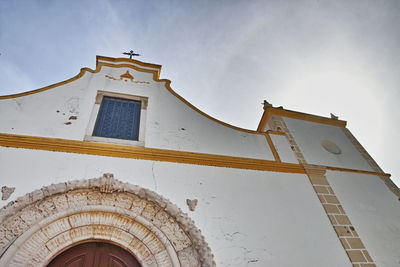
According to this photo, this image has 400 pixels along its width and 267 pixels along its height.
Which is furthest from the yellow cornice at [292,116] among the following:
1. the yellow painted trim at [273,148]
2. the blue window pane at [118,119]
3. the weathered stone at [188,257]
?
the weathered stone at [188,257]

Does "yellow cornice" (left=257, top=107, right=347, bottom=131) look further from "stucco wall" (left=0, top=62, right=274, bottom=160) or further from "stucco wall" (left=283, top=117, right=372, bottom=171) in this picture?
"stucco wall" (left=0, top=62, right=274, bottom=160)

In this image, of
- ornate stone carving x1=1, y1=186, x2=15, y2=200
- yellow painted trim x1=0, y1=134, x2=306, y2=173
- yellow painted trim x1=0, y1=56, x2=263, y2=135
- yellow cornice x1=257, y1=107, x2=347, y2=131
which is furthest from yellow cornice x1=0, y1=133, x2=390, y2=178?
yellow cornice x1=257, y1=107, x2=347, y2=131

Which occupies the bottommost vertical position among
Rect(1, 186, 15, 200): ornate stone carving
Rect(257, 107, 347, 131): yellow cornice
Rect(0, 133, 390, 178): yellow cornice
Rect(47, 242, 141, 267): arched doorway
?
Rect(47, 242, 141, 267): arched doorway

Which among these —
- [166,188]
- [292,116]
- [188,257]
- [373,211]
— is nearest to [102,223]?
[166,188]

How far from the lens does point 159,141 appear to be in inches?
187

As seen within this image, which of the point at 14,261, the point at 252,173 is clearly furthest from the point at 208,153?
the point at 14,261

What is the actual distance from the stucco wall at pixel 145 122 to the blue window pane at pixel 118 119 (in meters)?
0.22

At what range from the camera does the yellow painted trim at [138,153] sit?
400 cm

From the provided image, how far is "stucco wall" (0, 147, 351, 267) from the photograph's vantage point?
3600 mm

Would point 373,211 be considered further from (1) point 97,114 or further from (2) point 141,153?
(1) point 97,114

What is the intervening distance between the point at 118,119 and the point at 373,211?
5203mm

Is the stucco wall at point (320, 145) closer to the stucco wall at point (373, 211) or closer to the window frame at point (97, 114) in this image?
the stucco wall at point (373, 211)

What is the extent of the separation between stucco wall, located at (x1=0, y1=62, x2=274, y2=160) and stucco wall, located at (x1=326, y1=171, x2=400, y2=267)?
162 cm

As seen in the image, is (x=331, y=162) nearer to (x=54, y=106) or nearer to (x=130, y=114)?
(x=130, y=114)
